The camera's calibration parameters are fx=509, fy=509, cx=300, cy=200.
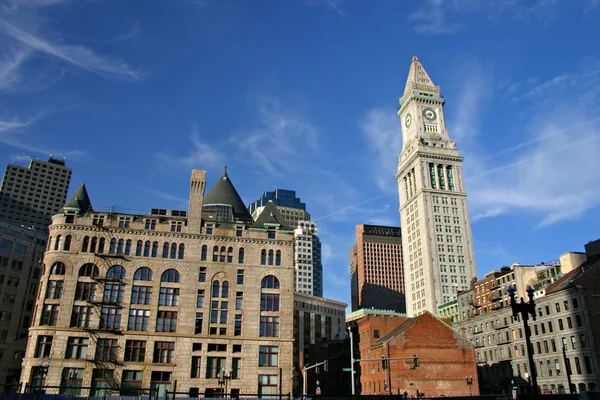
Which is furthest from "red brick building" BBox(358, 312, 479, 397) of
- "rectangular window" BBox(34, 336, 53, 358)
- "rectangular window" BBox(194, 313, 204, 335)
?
"rectangular window" BBox(34, 336, 53, 358)

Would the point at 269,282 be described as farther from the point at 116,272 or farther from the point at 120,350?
the point at 120,350

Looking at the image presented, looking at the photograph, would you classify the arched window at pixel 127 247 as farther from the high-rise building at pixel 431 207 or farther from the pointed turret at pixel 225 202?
the high-rise building at pixel 431 207

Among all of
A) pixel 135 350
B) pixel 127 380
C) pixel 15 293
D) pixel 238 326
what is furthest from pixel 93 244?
pixel 15 293

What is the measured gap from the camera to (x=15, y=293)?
94688 mm

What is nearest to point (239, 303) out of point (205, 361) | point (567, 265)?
point (205, 361)

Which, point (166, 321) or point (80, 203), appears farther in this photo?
point (80, 203)

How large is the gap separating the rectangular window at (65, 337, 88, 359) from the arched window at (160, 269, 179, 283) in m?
12.7

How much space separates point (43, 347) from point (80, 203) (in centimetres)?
2099

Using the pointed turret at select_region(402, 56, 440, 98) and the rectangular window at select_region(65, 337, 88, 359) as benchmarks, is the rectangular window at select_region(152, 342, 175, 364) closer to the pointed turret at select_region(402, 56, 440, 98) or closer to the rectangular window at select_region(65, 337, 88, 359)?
the rectangular window at select_region(65, 337, 88, 359)

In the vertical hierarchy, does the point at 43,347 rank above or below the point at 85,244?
below

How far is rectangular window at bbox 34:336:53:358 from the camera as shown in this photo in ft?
216

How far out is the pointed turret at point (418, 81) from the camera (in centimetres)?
17838

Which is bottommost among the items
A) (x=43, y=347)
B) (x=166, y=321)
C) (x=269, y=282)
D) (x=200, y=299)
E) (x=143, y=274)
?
(x=43, y=347)

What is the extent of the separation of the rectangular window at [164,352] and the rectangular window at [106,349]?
513 centimetres
